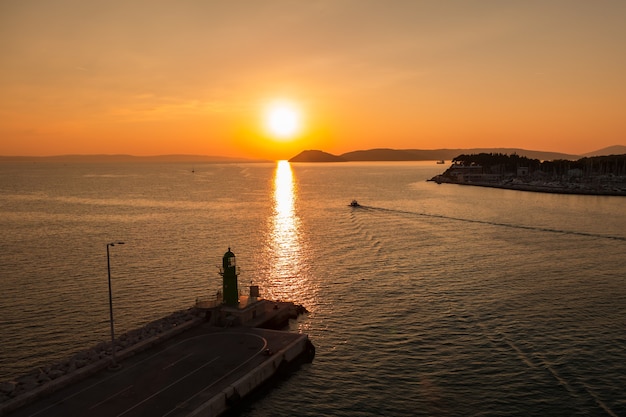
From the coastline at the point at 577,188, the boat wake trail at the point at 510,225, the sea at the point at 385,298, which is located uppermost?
the coastline at the point at 577,188

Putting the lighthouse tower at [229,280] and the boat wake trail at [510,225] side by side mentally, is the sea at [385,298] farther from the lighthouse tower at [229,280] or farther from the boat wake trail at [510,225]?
the lighthouse tower at [229,280]

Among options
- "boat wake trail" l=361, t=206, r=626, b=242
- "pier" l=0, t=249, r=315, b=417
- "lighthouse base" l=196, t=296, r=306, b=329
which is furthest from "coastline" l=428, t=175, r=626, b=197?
"pier" l=0, t=249, r=315, b=417

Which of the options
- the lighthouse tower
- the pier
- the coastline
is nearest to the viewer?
the pier

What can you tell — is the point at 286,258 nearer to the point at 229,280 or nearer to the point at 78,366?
the point at 229,280

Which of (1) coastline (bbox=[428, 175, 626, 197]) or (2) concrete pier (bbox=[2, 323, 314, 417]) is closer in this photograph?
(2) concrete pier (bbox=[2, 323, 314, 417])

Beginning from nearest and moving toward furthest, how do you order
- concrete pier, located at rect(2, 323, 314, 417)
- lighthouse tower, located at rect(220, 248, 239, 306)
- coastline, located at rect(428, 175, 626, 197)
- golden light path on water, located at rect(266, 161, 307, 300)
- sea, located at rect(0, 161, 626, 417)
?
concrete pier, located at rect(2, 323, 314, 417) → sea, located at rect(0, 161, 626, 417) → lighthouse tower, located at rect(220, 248, 239, 306) → golden light path on water, located at rect(266, 161, 307, 300) → coastline, located at rect(428, 175, 626, 197)

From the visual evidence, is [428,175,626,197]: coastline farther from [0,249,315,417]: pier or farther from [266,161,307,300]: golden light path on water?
[0,249,315,417]: pier

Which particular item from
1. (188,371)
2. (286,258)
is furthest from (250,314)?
(286,258)

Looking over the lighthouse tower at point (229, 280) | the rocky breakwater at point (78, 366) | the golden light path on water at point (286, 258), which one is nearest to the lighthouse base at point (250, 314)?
the lighthouse tower at point (229, 280)

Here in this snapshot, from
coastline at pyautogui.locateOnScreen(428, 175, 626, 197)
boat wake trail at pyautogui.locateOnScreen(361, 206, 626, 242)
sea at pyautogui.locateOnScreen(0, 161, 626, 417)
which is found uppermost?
coastline at pyautogui.locateOnScreen(428, 175, 626, 197)
